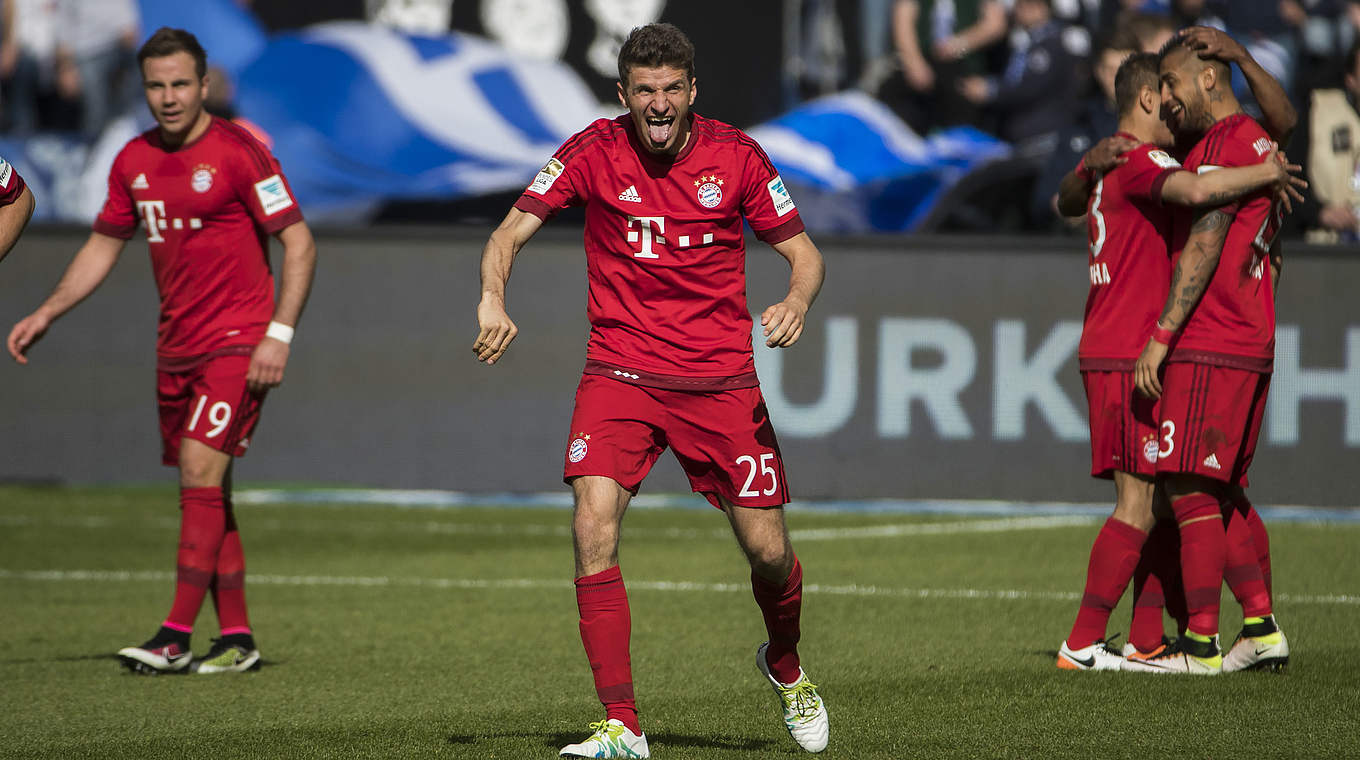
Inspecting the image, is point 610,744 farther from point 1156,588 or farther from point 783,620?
point 1156,588

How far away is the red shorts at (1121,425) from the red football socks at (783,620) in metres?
1.74

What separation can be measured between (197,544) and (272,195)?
4.45 feet

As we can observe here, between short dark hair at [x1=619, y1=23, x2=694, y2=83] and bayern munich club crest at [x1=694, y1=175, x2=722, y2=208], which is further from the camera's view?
bayern munich club crest at [x1=694, y1=175, x2=722, y2=208]

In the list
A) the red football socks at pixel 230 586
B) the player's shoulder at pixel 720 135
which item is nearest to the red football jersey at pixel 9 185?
the red football socks at pixel 230 586

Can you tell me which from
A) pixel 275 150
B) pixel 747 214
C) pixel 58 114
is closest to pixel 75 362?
pixel 275 150

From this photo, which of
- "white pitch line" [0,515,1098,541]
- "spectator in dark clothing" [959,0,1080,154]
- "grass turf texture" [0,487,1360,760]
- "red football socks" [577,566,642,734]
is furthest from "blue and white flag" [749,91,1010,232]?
"red football socks" [577,566,642,734]

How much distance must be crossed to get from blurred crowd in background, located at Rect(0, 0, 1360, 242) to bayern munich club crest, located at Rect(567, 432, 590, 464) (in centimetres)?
666

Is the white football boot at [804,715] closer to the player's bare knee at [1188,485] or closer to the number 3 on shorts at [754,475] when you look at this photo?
the number 3 on shorts at [754,475]

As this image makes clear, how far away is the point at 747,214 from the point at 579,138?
1.80ft

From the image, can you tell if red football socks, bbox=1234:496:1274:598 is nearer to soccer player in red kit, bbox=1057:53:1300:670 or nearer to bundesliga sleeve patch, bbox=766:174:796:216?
soccer player in red kit, bbox=1057:53:1300:670

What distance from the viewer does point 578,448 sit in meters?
5.40

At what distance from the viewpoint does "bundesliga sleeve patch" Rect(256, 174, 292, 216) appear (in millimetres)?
7219

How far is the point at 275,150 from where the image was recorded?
15.0 meters

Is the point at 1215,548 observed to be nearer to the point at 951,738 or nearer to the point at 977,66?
the point at 951,738
